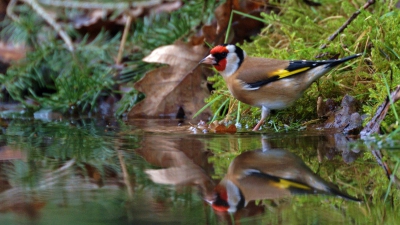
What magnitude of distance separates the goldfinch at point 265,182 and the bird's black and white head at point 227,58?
177 cm

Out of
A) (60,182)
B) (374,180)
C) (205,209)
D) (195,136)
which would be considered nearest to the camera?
(205,209)

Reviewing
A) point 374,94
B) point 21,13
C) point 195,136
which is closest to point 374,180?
point 374,94

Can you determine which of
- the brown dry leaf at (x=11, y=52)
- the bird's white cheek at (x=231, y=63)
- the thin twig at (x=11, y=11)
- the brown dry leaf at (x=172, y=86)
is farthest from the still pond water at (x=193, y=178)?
the thin twig at (x=11, y=11)

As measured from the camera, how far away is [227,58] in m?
4.80

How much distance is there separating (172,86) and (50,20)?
8.04ft

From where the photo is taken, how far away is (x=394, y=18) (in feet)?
15.5

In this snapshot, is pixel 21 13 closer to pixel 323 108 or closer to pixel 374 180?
pixel 323 108

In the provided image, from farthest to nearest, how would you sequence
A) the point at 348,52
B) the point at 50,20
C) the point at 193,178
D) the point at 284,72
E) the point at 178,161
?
the point at 50,20 < the point at 348,52 < the point at 284,72 < the point at 178,161 < the point at 193,178

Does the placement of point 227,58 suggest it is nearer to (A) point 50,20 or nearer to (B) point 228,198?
(B) point 228,198

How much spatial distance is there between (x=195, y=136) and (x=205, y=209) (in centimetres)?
198

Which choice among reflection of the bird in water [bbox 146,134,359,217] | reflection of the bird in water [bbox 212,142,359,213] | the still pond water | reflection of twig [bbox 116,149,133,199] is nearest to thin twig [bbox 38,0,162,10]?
the still pond water

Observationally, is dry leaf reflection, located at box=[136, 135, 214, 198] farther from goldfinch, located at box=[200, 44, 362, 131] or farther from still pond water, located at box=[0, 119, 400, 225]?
goldfinch, located at box=[200, 44, 362, 131]

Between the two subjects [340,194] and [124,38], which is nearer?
[340,194]

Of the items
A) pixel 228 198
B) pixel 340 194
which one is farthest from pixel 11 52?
pixel 340 194
